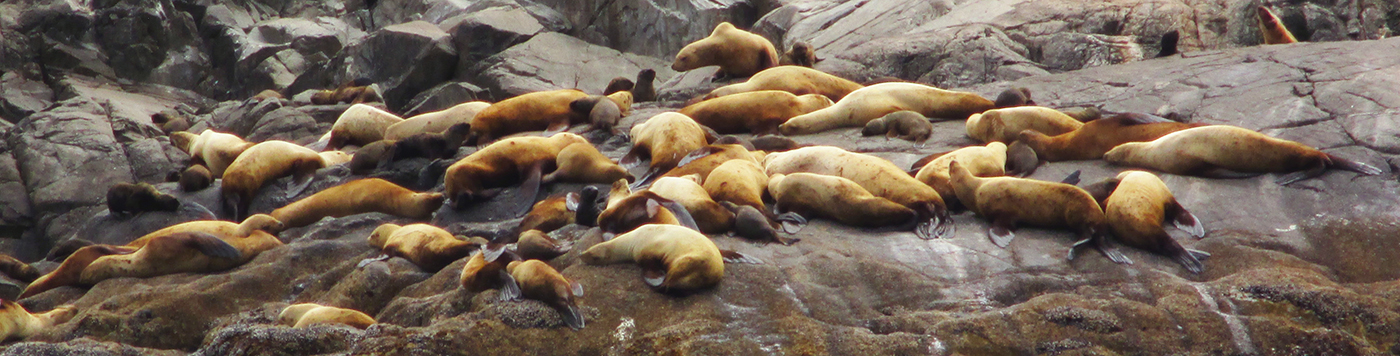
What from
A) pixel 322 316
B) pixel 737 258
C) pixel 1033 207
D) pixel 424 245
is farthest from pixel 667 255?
pixel 1033 207

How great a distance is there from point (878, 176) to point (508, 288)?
2.65 m

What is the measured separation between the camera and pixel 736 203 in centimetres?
627

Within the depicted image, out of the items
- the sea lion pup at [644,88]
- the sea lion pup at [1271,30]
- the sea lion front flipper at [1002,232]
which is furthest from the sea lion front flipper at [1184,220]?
the sea lion pup at [644,88]

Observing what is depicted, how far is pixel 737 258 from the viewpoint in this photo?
5129 mm

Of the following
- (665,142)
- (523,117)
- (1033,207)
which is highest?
(1033,207)

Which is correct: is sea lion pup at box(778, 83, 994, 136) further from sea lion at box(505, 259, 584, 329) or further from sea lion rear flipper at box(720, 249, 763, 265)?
sea lion at box(505, 259, 584, 329)

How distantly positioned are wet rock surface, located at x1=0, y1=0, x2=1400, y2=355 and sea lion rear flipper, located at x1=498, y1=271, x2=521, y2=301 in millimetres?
71

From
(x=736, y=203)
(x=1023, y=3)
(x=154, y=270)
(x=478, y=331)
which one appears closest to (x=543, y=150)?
(x=736, y=203)

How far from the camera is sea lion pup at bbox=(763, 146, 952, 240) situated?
5.91 m

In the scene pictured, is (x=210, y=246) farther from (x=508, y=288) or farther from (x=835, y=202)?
(x=835, y=202)

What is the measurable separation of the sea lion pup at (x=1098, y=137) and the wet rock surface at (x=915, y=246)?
0.15m

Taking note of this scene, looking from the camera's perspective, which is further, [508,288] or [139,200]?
[139,200]

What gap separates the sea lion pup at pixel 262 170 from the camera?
350 inches

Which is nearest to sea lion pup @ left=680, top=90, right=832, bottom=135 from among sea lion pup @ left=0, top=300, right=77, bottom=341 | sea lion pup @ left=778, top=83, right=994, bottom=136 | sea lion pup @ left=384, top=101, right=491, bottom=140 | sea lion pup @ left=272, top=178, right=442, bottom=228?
sea lion pup @ left=778, top=83, right=994, bottom=136
